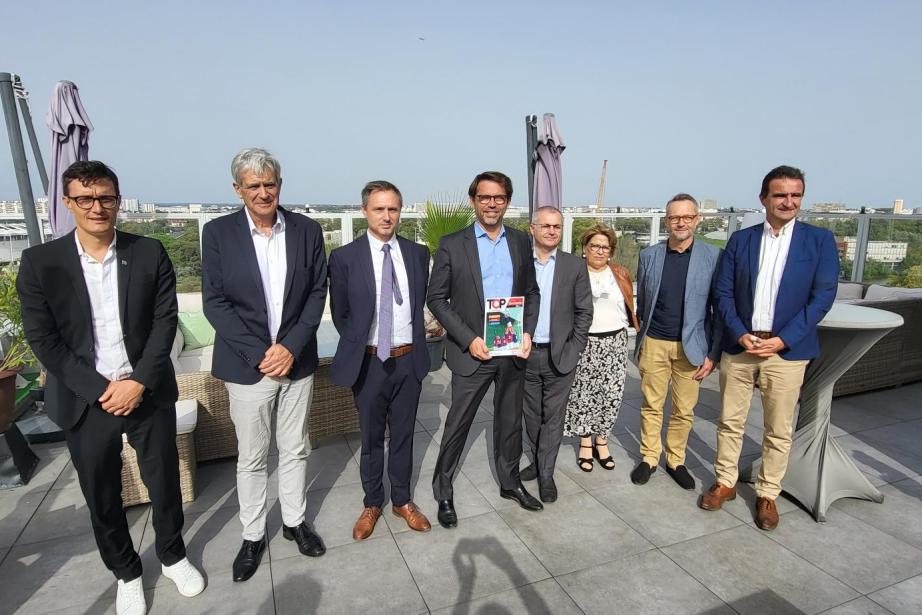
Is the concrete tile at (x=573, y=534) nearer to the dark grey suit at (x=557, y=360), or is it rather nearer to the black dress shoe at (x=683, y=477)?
the dark grey suit at (x=557, y=360)

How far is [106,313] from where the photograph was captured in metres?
1.92

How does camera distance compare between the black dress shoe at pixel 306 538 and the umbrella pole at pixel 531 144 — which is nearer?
the black dress shoe at pixel 306 538

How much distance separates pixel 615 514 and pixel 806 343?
1338 mm

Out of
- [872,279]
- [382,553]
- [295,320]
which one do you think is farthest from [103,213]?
[872,279]

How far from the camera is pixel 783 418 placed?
2648 mm

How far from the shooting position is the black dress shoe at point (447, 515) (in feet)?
8.71

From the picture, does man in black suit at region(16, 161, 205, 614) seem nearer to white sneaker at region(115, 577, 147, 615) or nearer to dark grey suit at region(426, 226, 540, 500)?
white sneaker at region(115, 577, 147, 615)

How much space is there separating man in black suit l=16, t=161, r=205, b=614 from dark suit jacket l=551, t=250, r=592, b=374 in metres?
1.86

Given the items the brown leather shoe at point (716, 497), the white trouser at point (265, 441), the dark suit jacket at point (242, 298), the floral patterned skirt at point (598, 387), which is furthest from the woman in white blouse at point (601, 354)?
the dark suit jacket at point (242, 298)

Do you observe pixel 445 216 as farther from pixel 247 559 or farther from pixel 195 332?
pixel 247 559

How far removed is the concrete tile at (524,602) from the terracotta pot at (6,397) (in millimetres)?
2816

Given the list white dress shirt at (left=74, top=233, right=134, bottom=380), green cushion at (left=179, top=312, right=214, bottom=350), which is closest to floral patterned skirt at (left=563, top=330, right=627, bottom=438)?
white dress shirt at (left=74, top=233, right=134, bottom=380)

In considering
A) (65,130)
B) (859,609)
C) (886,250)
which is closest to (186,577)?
(859,609)

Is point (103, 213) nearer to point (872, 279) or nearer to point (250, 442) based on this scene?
point (250, 442)
